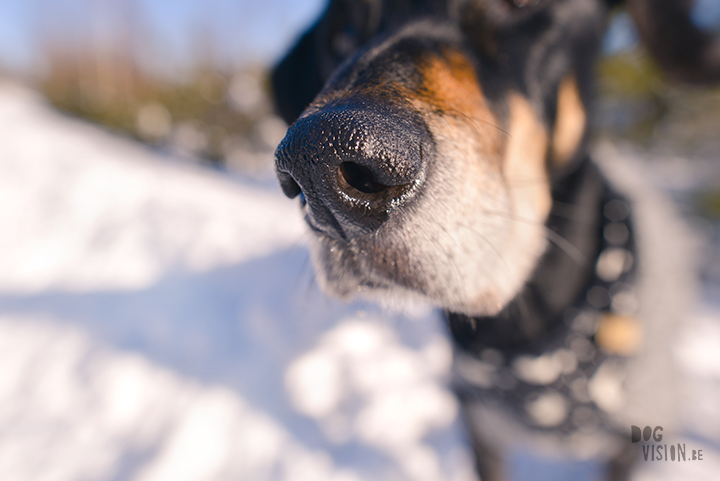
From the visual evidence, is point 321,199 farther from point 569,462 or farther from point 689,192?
point 689,192

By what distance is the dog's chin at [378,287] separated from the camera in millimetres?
738

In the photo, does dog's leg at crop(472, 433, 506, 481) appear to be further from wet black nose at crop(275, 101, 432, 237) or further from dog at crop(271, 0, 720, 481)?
wet black nose at crop(275, 101, 432, 237)

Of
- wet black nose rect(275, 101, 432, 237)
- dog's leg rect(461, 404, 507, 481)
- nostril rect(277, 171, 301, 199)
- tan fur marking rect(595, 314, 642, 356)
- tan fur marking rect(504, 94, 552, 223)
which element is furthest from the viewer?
dog's leg rect(461, 404, 507, 481)

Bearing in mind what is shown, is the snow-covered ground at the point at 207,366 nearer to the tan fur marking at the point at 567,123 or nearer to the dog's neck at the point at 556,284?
the dog's neck at the point at 556,284

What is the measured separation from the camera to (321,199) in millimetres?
614

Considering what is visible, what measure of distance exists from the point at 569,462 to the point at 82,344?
247 cm

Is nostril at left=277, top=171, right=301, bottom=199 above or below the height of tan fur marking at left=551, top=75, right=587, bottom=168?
below

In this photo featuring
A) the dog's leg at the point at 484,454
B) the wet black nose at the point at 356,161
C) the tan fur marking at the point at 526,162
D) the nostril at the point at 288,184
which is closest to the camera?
the wet black nose at the point at 356,161

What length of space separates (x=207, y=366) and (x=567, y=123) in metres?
1.90

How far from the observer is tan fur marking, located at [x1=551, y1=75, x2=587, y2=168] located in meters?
1.14

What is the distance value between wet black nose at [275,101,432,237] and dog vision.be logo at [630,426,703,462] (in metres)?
1.18

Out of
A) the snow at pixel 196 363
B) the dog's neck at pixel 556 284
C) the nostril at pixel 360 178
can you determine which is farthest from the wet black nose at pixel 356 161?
the dog's neck at pixel 556 284

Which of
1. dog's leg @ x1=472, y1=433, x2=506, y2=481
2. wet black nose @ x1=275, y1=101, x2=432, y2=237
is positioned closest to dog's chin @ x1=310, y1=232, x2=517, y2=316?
wet black nose @ x1=275, y1=101, x2=432, y2=237

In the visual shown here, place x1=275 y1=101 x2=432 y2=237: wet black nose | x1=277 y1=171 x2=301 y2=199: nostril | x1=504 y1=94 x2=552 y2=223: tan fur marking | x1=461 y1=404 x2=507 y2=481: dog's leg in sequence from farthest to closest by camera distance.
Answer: x1=461 y1=404 x2=507 y2=481: dog's leg → x1=504 y1=94 x2=552 y2=223: tan fur marking → x1=277 y1=171 x2=301 y2=199: nostril → x1=275 y1=101 x2=432 y2=237: wet black nose
